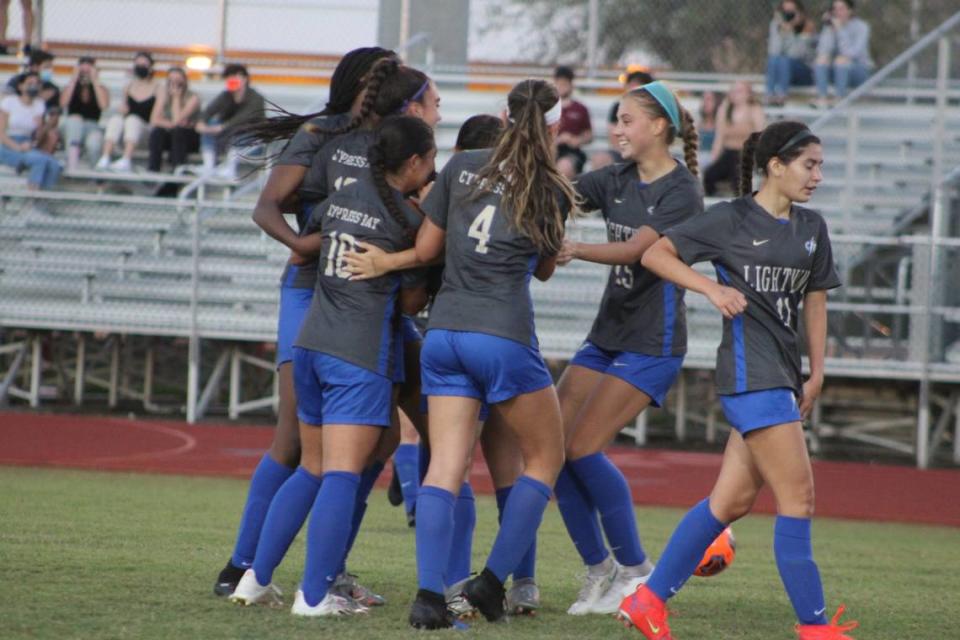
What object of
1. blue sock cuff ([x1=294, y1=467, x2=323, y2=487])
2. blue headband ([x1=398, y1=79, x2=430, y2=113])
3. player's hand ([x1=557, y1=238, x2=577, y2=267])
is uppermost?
blue headband ([x1=398, y1=79, x2=430, y2=113])

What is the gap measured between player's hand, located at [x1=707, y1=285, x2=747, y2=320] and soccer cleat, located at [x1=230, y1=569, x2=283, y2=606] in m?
2.03

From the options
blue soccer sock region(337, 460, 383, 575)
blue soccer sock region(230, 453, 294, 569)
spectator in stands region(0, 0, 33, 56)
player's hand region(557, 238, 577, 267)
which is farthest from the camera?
spectator in stands region(0, 0, 33, 56)

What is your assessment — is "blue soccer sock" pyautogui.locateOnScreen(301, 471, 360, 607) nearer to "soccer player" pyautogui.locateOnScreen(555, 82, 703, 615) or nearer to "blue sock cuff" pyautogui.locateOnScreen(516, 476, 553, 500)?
"blue sock cuff" pyautogui.locateOnScreen(516, 476, 553, 500)

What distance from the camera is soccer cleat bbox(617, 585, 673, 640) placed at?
5359 millimetres

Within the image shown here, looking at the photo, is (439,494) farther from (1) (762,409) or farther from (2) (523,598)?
(1) (762,409)

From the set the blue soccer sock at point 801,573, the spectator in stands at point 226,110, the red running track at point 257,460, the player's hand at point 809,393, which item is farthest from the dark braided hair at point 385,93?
the spectator in stands at point 226,110

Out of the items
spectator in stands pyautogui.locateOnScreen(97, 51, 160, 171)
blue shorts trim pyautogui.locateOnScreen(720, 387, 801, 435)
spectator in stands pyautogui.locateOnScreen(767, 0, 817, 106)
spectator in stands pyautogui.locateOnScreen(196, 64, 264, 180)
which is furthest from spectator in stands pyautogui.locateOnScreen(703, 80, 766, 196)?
blue shorts trim pyautogui.locateOnScreen(720, 387, 801, 435)

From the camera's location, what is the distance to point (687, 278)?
17.6ft

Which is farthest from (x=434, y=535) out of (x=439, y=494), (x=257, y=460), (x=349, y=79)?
(x=257, y=460)

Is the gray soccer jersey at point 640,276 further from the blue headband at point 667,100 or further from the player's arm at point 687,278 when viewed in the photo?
the player's arm at point 687,278

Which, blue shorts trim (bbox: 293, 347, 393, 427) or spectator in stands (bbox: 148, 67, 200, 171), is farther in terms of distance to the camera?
spectator in stands (bbox: 148, 67, 200, 171)

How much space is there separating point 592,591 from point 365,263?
1690 millimetres

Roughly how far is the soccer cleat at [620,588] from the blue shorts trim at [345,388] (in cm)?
124

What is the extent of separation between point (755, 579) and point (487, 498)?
3579mm
